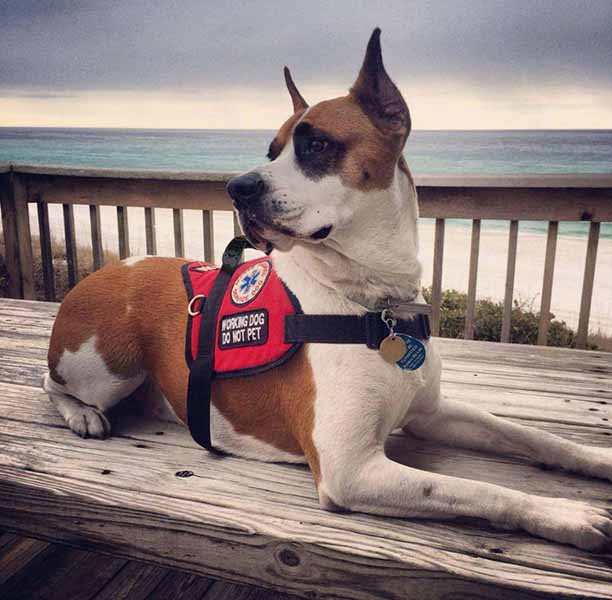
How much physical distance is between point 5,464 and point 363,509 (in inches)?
39.1

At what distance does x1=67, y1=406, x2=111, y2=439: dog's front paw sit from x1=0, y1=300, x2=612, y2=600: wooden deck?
29 mm

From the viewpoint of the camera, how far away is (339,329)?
1403mm

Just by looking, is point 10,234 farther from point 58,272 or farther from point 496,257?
point 496,257

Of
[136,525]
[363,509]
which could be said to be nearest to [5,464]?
[136,525]

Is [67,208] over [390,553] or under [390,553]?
over

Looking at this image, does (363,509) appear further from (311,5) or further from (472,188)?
(311,5)

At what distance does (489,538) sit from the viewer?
4.10 ft

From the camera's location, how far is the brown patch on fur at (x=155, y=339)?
5.11ft

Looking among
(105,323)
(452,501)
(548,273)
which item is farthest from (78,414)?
(548,273)

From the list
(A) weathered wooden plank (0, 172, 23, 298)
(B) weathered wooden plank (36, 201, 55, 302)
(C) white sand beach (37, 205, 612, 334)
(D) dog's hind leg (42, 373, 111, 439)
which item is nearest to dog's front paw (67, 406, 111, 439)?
(D) dog's hind leg (42, 373, 111, 439)

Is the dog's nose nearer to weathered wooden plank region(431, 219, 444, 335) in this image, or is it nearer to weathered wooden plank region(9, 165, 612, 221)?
weathered wooden plank region(9, 165, 612, 221)

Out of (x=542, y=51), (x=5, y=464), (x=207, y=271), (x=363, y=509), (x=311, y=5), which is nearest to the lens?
(x=363, y=509)

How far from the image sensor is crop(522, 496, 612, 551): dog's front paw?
47.7 inches

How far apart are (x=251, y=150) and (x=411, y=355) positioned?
4040cm
